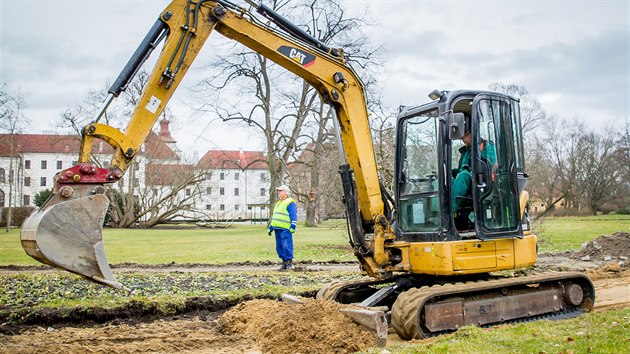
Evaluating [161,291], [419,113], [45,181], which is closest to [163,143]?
[161,291]

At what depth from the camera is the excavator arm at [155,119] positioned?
5277 mm

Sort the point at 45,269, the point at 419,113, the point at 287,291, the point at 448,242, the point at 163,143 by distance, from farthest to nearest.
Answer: the point at 163,143 → the point at 45,269 → the point at 287,291 → the point at 419,113 → the point at 448,242

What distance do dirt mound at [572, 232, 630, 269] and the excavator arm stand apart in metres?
9.60

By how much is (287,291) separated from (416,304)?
3.36m

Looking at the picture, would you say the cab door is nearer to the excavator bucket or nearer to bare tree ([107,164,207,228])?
the excavator bucket

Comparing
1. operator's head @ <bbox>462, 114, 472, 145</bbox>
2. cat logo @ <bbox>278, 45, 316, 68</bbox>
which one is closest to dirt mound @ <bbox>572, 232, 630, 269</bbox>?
operator's head @ <bbox>462, 114, 472, 145</bbox>

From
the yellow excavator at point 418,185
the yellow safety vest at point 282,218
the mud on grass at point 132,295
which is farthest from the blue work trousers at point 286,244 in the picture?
the yellow excavator at point 418,185

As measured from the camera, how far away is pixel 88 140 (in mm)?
5629

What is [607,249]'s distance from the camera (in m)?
14.7

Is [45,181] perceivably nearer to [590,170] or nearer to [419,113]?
[590,170]

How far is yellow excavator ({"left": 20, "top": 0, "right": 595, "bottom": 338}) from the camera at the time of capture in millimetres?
6090

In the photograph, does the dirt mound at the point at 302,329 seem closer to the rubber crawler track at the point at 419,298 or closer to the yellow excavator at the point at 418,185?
the rubber crawler track at the point at 419,298

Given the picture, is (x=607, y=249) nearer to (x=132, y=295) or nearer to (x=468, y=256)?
(x=468, y=256)

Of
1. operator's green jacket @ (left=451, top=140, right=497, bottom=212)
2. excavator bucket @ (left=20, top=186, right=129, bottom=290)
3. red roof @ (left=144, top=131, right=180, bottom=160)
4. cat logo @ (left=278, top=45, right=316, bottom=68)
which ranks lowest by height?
excavator bucket @ (left=20, top=186, right=129, bottom=290)
